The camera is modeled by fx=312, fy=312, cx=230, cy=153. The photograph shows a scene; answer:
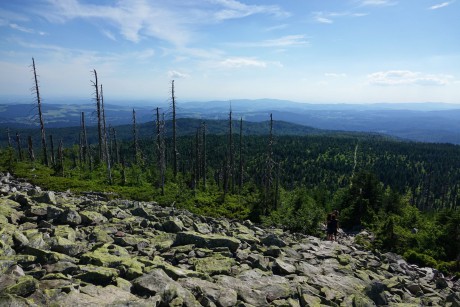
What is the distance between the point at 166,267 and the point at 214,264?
2.13m

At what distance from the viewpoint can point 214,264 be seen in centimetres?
1151

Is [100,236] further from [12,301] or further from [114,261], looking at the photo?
[12,301]

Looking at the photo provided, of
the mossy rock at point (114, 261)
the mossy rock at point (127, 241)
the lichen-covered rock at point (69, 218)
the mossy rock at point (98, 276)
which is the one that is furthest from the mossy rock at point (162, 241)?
the mossy rock at point (98, 276)

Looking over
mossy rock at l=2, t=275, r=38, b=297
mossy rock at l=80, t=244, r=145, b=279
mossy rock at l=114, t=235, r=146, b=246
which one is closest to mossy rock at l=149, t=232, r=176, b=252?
mossy rock at l=114, t=235, r=146, b=246

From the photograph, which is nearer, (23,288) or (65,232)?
(23,288)

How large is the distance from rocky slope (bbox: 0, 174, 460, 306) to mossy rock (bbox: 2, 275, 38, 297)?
20 mm

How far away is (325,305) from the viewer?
9.97 meters

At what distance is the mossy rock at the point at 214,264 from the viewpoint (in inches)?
433

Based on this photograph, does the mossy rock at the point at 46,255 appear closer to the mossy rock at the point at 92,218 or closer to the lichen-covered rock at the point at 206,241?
the mossy rock at the point at 92,218

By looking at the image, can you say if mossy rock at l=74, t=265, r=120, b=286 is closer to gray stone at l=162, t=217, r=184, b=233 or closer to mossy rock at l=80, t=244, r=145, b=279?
mossy rock at l=80, t=244, r=145, b=279

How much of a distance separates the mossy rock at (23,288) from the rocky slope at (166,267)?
2 cm

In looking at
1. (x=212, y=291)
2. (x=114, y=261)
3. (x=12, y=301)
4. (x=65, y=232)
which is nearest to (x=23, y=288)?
(x=12, y=301)

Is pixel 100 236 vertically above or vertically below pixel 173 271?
below

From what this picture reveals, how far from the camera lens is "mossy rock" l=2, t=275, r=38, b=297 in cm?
692
